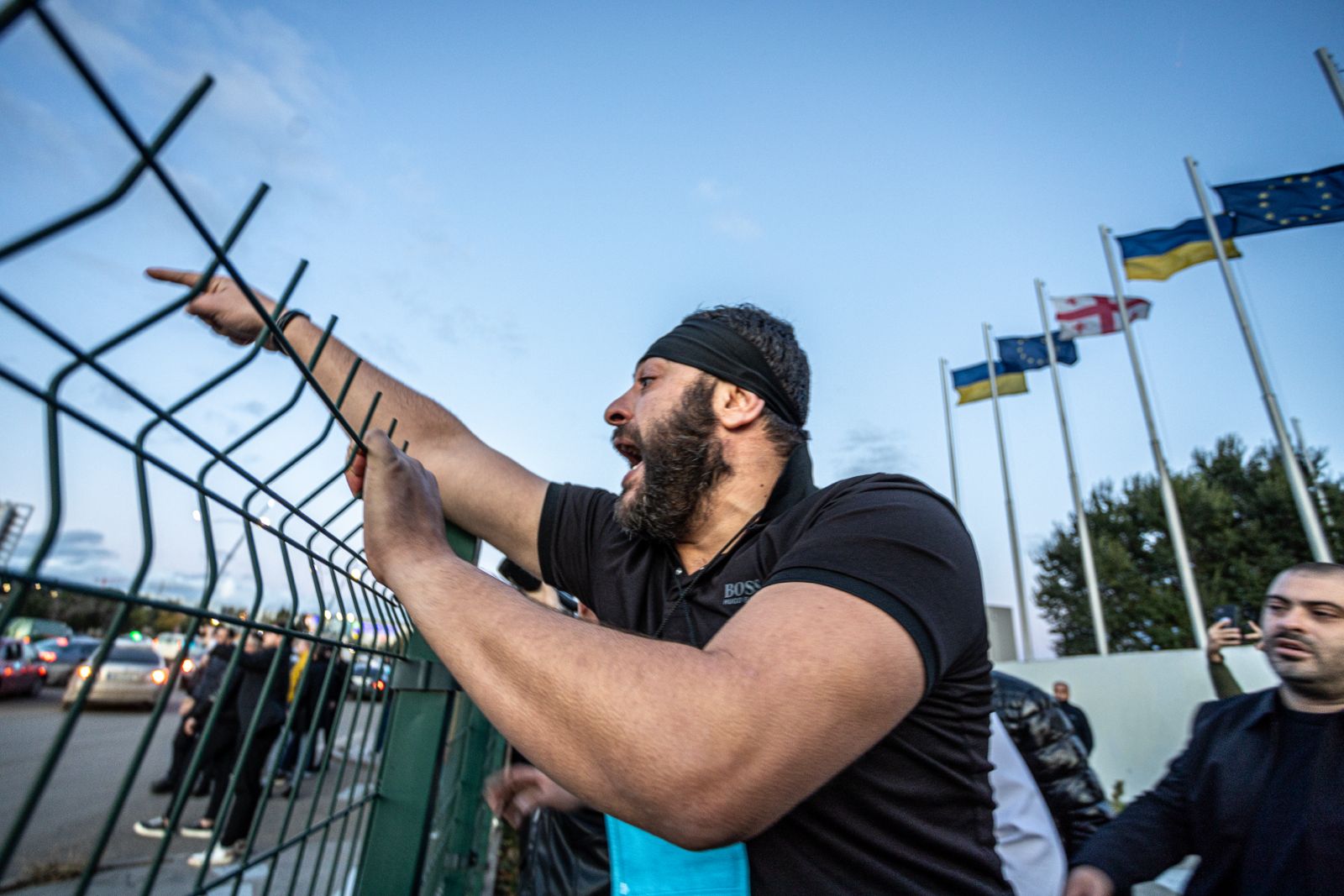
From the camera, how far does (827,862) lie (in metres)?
1.16

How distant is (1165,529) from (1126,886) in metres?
30.6

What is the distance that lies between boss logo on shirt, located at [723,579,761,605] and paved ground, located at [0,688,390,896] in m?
0.86

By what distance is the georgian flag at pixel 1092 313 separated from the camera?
564 inches

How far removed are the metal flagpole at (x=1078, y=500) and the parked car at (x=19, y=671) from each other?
21.5m

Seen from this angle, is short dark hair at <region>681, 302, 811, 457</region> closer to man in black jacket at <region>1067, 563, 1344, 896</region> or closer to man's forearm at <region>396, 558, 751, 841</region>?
man's forearm at <region>396, 558, 751, 841</region>

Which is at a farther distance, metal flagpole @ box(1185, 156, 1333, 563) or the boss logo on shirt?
metal flagpole @ box(1185, 156, 1333, 563)

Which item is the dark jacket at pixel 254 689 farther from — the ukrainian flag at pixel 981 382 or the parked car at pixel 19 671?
the ukrainian flag at pixel 981 382

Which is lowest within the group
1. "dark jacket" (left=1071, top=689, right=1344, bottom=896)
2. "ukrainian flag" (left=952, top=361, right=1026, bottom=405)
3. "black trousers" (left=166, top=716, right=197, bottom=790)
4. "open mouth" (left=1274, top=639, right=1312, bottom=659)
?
"black trousers" (left=166, top=716, right=197, bottom=790)

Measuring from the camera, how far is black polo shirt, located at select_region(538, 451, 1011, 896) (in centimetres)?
109

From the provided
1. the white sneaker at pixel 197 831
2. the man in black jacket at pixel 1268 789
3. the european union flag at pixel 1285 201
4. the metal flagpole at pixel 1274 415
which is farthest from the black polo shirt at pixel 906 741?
the european union flag at pixel 1285 201

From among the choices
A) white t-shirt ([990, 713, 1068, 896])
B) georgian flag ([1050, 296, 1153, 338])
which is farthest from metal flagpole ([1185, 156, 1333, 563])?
white t-shirt ([990, 713, 1068, 896])

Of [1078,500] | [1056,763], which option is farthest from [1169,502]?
[1056,763]

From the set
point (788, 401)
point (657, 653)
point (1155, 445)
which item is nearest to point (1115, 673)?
point (1155, 445)

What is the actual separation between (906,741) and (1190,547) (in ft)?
101
